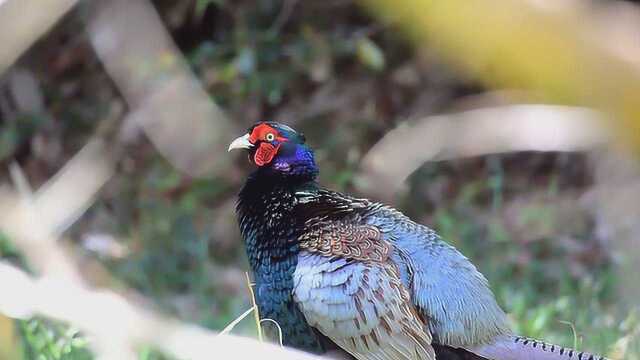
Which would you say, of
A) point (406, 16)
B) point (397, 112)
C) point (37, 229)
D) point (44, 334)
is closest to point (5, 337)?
point (37, 229)

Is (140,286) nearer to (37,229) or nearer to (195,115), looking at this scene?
(195,115)

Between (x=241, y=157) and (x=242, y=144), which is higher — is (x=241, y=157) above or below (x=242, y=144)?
above

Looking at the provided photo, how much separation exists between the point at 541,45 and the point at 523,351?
3025 millimetres

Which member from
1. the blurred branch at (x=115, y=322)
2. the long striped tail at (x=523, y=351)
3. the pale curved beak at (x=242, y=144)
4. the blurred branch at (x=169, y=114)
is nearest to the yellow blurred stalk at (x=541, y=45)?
the blurred branch at (x=115, y=322)

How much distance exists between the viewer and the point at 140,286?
623 cm

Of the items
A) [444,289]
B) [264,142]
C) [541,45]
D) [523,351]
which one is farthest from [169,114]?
[541,45]

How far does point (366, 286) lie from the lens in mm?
3369

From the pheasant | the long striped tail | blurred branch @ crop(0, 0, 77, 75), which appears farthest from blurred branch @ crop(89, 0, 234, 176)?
blurred branch @ crop(0, 0, 77, 75)

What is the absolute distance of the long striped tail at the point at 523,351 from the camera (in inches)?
133

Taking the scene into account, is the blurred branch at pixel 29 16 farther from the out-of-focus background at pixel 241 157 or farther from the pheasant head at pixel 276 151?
the out-of-focus background at pixel 241 157

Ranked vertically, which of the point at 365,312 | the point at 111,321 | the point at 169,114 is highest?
the point at 169,114

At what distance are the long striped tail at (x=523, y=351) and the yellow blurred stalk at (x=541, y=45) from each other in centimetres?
294

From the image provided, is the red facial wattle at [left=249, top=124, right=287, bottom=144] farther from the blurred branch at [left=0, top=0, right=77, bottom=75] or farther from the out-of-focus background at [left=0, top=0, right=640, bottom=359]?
the blurred branch at [left=0, top=0, right=77, bottom=75]

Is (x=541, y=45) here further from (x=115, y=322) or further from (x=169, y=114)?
(x=169, y=114)
